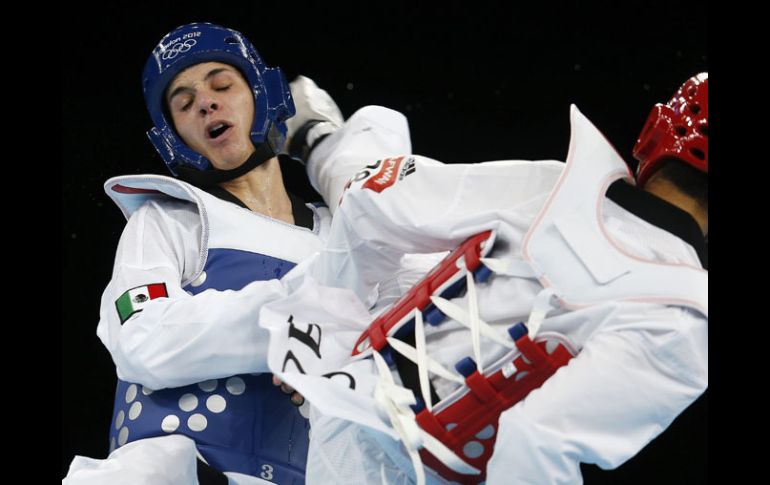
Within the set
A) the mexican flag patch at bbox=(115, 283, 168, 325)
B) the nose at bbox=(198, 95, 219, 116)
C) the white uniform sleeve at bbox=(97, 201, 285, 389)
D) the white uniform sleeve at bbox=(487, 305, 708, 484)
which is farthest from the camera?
the nose at bbox=(198, 95, 219, 116)

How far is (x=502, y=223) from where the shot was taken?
2031mm

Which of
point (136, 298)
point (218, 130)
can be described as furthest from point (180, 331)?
point (218, 130)

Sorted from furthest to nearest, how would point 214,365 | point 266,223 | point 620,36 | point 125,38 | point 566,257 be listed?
1. point 125,38
2. point 620,36
3. point 266,223
4. point 214,365
5. point 566,257

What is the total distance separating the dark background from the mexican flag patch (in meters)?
1.07

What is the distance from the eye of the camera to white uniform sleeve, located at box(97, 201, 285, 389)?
7.67ft

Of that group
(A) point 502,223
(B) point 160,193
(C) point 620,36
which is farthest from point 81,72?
(A) point 502,223

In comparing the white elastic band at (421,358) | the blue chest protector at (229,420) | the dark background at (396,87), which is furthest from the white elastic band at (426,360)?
the dark background at (396,87)

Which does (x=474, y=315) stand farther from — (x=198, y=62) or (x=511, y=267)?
(x=198, y=62)

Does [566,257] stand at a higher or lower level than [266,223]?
higher

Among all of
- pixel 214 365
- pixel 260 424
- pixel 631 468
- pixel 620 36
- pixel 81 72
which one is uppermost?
pixel 620 36

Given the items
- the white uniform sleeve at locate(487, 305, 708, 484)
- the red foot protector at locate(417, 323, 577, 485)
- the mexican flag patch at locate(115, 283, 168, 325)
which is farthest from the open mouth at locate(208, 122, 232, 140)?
the white uniform sleeve at locate(487, 305, 708, 484)

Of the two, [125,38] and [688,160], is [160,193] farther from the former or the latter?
[688,160]

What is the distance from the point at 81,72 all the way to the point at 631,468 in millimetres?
2146

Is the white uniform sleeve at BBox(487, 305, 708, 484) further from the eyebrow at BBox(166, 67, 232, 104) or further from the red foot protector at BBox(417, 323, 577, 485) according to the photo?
the eyebrow at BBox(166, 67, 232, 104)
